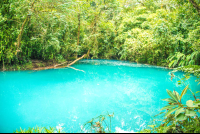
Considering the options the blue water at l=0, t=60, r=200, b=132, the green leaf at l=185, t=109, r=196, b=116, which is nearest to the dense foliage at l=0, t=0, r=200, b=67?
the blue water at l=0, t=60, r=200, b=132

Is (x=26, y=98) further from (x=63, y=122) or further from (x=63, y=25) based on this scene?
(x=63, y=25)

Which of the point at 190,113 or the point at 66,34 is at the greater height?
the point at 66,34

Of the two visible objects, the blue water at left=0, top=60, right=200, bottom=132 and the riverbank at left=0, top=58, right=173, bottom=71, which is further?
the riverbank at left=0, top=58, right=173, bottom=71

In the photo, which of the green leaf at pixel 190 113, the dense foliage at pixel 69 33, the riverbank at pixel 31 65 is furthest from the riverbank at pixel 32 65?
the green leaf at pixel 190 113

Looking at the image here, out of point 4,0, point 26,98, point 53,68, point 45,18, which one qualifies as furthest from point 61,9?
point 26,98

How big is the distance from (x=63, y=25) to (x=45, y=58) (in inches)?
102

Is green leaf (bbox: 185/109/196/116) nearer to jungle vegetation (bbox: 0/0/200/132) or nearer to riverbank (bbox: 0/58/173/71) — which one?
jungle vegetation (bbox: 0/0/200/132)

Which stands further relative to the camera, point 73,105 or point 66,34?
point 66,34

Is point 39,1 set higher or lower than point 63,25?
higher

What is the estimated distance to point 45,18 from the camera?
26.2 ft

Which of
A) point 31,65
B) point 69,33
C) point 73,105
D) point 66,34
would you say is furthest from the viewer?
point 69,33

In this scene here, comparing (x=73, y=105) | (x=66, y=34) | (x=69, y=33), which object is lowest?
(x=73, y=105)

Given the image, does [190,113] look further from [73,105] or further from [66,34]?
A: [66,34]

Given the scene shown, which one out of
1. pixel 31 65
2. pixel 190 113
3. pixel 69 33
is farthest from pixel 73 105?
pixel 69 33
